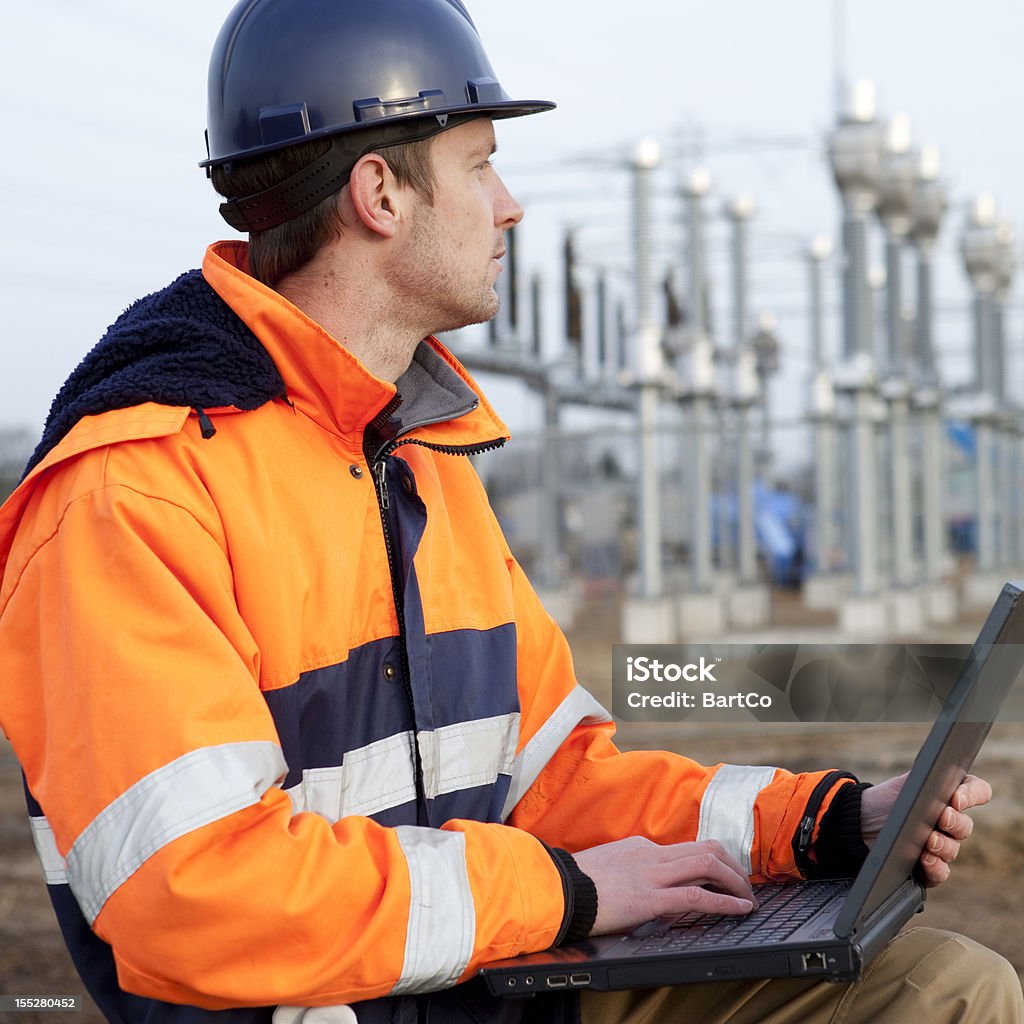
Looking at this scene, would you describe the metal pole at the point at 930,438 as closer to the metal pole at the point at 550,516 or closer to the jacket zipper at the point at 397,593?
the metal pole at the point at 550,516

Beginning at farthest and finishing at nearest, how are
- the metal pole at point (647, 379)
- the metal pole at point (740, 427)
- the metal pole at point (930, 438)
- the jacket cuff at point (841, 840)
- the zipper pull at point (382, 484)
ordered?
the metal pole at point (740, 427)
the metal pole at point (930, 438)
the metal pole at point (647, 379)
the jacket cuff at point (841, 840)
the zipper pull at point (382, 484)

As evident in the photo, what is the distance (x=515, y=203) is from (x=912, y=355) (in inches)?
774

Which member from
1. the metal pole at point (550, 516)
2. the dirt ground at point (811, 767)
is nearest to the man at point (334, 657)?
the dirt ground at point (811, 767)

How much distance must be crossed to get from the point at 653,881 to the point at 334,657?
0.47 meters

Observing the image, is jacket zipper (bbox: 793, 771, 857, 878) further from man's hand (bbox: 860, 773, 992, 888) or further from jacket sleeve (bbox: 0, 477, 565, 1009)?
jacket sleeve (bbox: 0, 477, 565, 1009)

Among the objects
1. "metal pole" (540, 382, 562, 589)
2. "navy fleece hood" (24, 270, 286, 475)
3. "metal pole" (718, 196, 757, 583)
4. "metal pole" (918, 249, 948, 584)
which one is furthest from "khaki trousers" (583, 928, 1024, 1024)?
"metal pole" (718, 196, 757, 583)

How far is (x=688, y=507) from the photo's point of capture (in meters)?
17.0

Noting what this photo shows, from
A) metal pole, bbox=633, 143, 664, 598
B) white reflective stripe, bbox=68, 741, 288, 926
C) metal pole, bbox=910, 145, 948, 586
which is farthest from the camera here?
metal pole, bbox=910, 145, 948, 586

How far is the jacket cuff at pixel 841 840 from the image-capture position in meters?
2.10

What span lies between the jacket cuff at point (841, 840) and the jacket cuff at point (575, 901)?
1.65 feet

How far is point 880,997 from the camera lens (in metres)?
1.86

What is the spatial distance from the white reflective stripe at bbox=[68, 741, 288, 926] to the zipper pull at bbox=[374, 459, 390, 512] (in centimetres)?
49

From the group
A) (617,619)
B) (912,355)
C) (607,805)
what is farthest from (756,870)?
(912,355)

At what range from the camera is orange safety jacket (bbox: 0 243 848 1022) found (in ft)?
5.02
